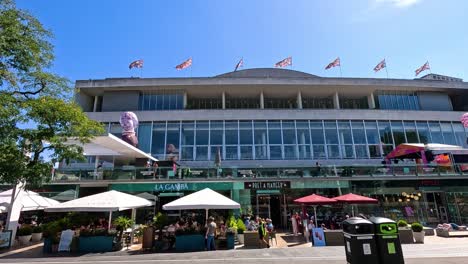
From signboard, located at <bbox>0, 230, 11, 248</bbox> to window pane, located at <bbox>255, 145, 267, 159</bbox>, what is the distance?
19292 mm

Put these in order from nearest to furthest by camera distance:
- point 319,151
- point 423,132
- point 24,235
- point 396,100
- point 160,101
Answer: point 24,235 → point 319,151 → point 423,132 → point 160,101 → point 396,100

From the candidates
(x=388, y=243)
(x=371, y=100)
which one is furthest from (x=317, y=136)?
(x=388, y=243)

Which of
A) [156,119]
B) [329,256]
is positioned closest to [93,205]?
[329,256]

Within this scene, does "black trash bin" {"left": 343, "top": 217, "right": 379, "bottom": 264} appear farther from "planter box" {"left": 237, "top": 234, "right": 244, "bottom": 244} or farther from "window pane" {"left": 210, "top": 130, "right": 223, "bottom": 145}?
"window pane" {"left": 210, "top": 130, "right": 223, "bottom": 145}

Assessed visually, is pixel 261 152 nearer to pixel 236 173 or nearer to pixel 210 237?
pixel 236 173

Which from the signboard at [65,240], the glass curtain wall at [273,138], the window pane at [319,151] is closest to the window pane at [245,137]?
the glass curtain wall at [273,138]

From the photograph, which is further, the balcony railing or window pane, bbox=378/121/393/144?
window pane, bbox=378/121/393/144

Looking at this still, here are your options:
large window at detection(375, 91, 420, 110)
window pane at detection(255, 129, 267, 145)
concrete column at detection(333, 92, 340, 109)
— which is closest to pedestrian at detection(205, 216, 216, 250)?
window pane at detection(255, 129, 267, 145)

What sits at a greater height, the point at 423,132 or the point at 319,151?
the point at 423,132

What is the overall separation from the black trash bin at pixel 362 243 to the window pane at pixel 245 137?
74.1 feet

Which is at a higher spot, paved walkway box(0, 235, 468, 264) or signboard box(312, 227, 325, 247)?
signboard box(312, 227, 325, 247)

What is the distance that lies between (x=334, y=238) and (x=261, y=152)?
49.9ft

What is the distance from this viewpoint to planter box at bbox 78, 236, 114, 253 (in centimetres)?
1269

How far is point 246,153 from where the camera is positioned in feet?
91.6
